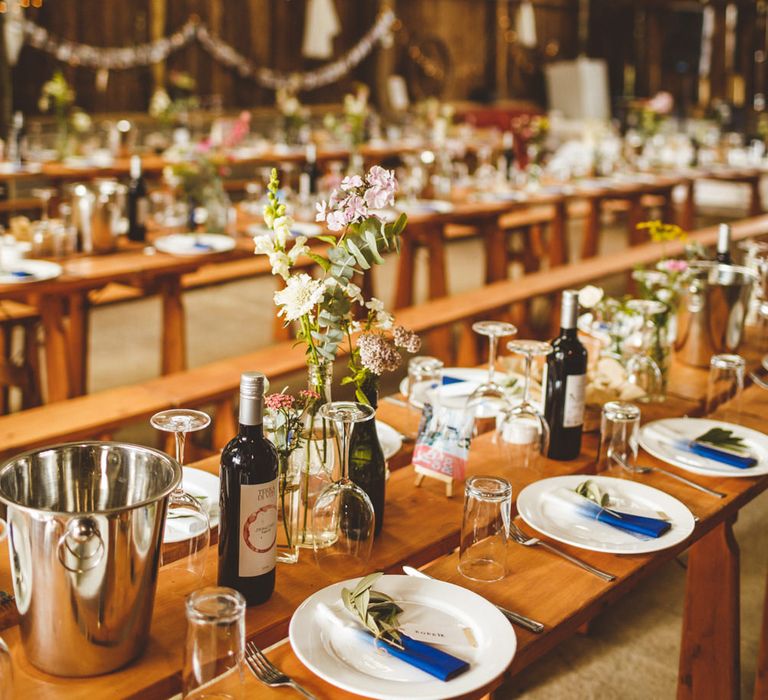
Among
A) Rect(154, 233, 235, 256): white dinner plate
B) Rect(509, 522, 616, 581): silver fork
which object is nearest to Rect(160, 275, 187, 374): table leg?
Rect(154, 233, 235, 256): white dinner plate

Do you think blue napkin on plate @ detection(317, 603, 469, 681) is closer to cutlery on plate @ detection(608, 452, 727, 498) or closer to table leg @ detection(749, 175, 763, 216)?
cutlery on plate @ detection(608, 452, 727, 498)

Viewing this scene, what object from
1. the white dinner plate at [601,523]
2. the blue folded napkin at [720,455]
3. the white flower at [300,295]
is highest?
the white flower at [300,295]

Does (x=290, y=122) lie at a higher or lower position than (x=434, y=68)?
lower

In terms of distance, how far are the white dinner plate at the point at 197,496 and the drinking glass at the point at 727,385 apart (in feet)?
4.09

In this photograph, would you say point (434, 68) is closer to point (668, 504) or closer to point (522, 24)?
point (522, 24)

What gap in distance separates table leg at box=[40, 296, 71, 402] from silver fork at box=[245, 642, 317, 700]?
285 cm

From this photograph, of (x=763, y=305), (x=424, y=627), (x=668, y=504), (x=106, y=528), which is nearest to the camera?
Result: (x=106, y=528)

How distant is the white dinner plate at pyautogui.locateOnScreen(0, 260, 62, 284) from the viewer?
3.56m

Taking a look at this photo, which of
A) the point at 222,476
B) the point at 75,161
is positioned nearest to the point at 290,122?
the point at 75,161

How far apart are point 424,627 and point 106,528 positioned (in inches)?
18.7

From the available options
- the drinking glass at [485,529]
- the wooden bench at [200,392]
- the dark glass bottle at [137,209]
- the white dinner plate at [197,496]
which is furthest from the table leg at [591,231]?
the drinking glass at [485,529]

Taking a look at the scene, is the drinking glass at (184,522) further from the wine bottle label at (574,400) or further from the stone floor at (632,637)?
the stone floor at (632,637)

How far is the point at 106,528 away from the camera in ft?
3.94

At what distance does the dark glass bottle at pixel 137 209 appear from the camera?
14.3 feet
